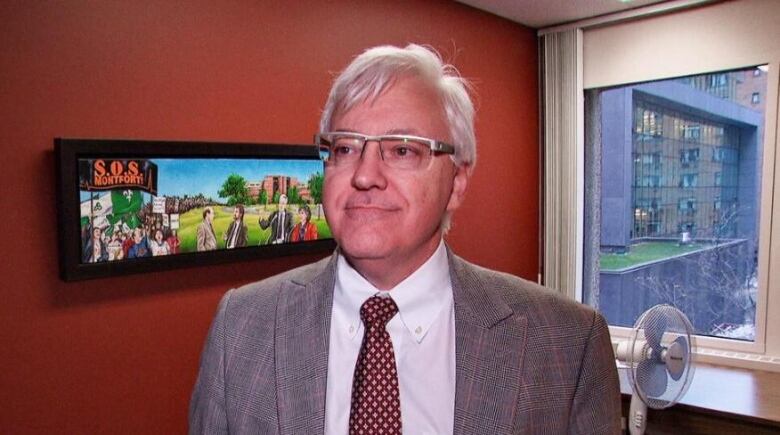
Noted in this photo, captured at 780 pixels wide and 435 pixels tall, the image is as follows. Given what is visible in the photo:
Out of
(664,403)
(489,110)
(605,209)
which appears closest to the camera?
(664,403)

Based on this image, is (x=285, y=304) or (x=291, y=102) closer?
(x=285, y=304)

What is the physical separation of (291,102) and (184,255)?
2.94 ft

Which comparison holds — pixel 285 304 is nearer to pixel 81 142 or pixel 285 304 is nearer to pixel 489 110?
pixel 81 142

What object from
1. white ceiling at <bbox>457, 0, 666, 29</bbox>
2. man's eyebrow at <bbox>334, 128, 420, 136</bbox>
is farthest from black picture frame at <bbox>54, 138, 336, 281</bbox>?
white ceiling at <bbox>457, 0, 666, 29</bbox>

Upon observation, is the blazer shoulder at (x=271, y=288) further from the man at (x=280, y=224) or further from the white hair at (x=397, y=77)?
the man at (x=280, y=224)

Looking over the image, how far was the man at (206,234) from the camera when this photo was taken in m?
2.52

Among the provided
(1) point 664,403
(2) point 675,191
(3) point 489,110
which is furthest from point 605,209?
(1) point 664,403

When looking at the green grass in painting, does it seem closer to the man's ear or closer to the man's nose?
the man's ear

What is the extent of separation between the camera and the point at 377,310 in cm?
114

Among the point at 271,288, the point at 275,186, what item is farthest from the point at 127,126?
the point at 271,288

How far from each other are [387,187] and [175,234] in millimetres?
1596

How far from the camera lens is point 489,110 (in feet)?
13.5

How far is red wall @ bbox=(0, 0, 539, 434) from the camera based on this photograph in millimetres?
2090

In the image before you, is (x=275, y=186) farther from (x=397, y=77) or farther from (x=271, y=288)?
(x=397, y=77)
